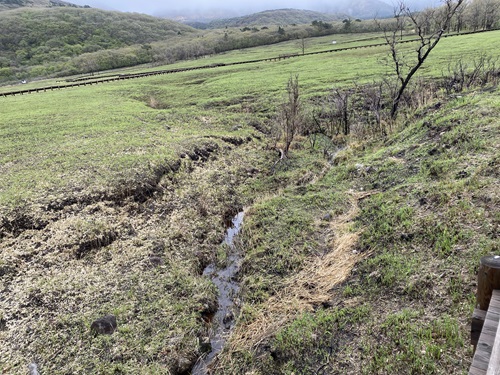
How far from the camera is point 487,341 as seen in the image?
2893mm

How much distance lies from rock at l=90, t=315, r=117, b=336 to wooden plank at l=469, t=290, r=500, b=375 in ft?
26.0

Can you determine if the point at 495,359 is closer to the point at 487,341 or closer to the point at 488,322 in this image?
the point at 487,341

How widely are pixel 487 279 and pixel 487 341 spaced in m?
0.77

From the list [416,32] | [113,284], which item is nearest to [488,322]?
[113,284]

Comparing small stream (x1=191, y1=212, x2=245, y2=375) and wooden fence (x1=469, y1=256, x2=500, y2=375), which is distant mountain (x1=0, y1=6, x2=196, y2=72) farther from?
wooden fence (x1=469, y1=256, x2=500, y2=375)

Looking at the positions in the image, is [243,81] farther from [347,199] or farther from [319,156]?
[347,199]

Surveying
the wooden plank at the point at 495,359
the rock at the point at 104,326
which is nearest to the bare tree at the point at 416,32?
the rock at the point at 104,326

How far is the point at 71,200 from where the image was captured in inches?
518

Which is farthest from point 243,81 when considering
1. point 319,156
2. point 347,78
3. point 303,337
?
point 303,337

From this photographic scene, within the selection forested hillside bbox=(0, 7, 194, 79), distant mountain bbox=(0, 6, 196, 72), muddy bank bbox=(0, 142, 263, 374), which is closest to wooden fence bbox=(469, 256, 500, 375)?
muddy bank bbox=(0, 142, 263, 374)

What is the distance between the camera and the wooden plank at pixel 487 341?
2760 millimetres

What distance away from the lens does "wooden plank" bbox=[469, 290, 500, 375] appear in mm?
2760

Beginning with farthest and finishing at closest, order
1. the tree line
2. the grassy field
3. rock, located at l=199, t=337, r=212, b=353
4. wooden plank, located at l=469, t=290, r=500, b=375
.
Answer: the tree line
rock, located at l=199, t=337, r=212, b=353
the grassy field
wooden plank, located at l=469, t=290, r=500, b=375

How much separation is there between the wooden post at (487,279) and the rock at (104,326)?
7.98 metres
